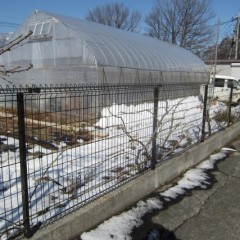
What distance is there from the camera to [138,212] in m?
4.41

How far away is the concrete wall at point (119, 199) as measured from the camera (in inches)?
136

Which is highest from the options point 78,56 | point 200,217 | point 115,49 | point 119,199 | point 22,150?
point 115,49

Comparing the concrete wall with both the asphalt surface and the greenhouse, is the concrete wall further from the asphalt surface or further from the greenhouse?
the greenhouse

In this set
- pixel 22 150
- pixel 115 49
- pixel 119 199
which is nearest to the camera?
pixel 22 150

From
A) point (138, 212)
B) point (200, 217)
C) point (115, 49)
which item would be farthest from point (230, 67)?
point (138, 212)

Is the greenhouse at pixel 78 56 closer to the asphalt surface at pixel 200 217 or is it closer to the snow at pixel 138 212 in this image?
the snow at pixel 138 212

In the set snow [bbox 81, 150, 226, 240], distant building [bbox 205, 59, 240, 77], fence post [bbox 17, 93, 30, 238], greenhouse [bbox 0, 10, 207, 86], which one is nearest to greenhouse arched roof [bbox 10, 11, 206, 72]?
greenhouse [bbox 0, 10, 207, 86]

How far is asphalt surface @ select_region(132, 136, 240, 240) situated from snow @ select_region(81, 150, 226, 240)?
117 millimetres

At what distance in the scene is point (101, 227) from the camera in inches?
154

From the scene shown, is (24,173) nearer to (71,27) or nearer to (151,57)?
(71,27)

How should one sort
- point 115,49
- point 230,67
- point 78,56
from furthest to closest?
point 230,67 → point 115,49 → point 78,56

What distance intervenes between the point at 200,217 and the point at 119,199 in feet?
3.93

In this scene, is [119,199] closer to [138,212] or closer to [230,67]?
[138,212]

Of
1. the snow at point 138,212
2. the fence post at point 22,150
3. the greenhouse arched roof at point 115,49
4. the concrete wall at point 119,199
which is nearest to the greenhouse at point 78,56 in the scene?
the greenhouse arched roof at point 115,49
